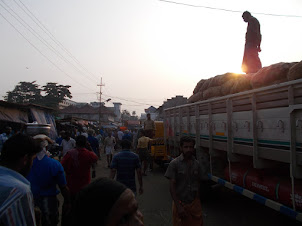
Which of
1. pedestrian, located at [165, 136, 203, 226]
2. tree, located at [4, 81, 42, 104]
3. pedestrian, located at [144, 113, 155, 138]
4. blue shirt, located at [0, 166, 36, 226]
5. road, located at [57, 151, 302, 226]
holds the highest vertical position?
tree, located at [4, 81, 42, 104]

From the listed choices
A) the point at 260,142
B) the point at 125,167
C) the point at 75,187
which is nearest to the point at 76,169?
the point at 75,187

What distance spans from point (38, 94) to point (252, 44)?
4591cm

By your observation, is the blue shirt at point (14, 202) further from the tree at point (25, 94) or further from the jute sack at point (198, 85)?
the tree at point (25, 94)

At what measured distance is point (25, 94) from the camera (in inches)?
1890

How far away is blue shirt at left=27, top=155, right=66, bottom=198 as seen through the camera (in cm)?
364

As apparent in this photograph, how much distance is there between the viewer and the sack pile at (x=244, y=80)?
4.17m

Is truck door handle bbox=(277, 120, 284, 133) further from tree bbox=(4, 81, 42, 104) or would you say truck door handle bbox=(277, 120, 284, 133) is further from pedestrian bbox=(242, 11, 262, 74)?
tree bbox=(4, 81, 42, 104)

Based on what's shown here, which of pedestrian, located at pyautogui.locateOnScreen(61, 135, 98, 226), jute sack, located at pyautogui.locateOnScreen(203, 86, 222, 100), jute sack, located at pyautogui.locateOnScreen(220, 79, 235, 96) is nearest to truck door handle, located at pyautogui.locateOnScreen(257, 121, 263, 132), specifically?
jute sack, located at pyautogui.locateOnScreen(220, 79, 235, 96)

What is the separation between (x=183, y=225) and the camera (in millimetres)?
3680

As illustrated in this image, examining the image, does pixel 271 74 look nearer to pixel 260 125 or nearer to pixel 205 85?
pixel 260 125

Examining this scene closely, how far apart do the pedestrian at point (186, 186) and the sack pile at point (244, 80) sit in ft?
5.64

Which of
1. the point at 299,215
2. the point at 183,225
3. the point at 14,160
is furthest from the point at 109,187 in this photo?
the point at 299,215

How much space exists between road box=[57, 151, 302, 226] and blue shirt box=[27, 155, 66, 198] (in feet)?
8.10

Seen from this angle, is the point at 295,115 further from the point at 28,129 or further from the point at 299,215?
the point at 28,129
